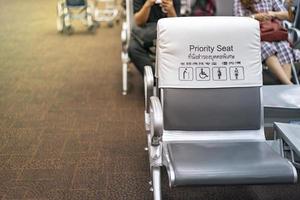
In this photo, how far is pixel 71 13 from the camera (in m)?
6.07

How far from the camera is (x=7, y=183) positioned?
95.3 inches

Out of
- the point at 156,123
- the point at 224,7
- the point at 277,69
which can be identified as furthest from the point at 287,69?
the point at 156,123

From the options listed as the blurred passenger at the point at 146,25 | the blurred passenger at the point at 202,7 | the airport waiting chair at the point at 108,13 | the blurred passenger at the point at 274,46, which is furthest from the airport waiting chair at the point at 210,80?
the airport waiting chair at the point at 108,13

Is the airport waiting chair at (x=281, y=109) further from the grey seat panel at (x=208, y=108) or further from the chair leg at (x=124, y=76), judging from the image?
the chair leg at (x=124, y=76)

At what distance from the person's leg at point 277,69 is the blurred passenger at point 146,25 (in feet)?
2.84

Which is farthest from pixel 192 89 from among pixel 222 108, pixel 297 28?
pixel 297 28

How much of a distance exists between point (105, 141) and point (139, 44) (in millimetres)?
984

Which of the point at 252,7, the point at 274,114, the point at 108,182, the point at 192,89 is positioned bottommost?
the point at 108,182

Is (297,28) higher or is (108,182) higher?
(297,28)

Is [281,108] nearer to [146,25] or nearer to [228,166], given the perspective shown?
[228,166]

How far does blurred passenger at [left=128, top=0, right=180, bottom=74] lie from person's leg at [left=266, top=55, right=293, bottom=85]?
0.87 m

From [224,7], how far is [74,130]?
1.73m

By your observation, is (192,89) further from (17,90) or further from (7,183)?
(17,90)

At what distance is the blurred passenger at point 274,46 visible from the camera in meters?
3.44
